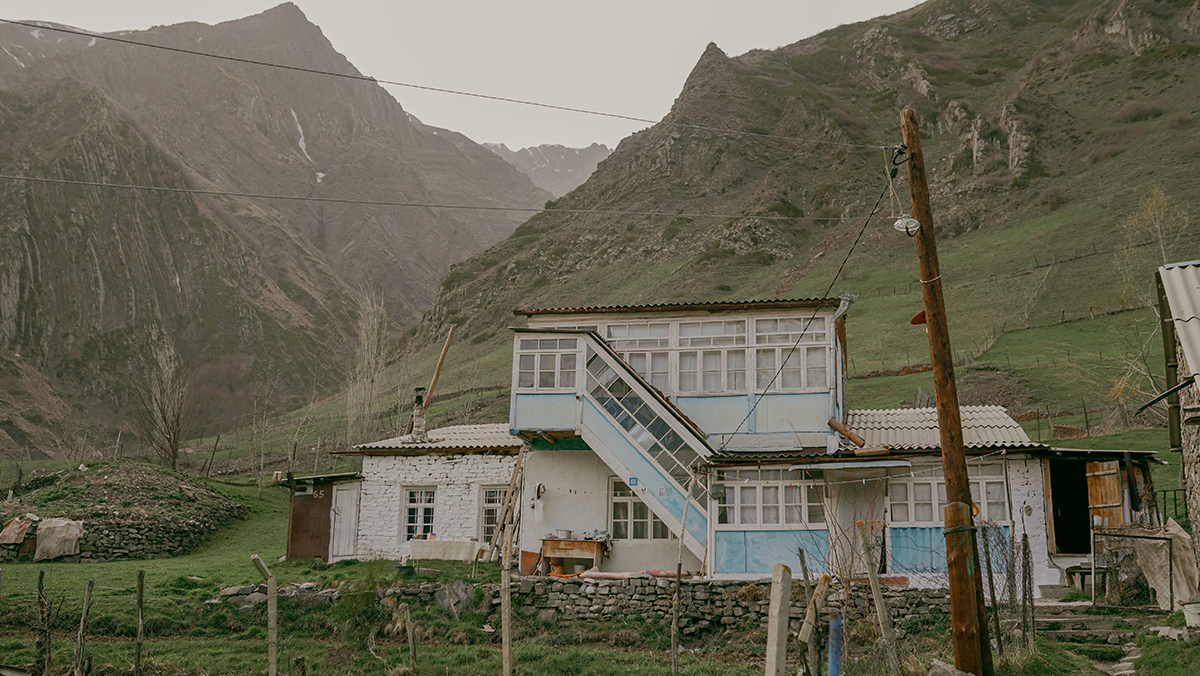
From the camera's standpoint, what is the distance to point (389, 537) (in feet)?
80.9

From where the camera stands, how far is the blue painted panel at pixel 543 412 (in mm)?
21141

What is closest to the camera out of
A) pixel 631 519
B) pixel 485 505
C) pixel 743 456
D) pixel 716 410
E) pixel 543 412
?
pixel 743 456

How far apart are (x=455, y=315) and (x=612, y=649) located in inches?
3840

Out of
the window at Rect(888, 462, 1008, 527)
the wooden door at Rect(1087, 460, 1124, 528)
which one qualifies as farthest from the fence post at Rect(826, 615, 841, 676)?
the wooden door at Rect(1087, 460, 1124, 528)

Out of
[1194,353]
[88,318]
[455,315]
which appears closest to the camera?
[1194,353]

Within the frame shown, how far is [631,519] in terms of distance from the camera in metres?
22.0

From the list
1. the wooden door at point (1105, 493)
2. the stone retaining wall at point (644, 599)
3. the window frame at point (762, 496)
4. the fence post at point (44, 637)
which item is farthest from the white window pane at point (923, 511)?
the fence post at point (44, 637)

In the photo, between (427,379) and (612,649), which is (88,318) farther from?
(612,649)

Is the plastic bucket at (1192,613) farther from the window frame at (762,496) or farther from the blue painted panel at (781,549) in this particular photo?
the window frame at (762,496)

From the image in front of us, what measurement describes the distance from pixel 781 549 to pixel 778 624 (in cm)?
1163

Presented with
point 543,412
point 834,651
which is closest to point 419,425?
point 543,412

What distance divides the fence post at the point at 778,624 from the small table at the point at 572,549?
1397 centimetres

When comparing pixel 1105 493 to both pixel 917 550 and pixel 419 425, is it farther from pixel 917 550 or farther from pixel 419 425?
pixel 419 425

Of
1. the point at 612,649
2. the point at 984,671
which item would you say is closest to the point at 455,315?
the point at 612,649
